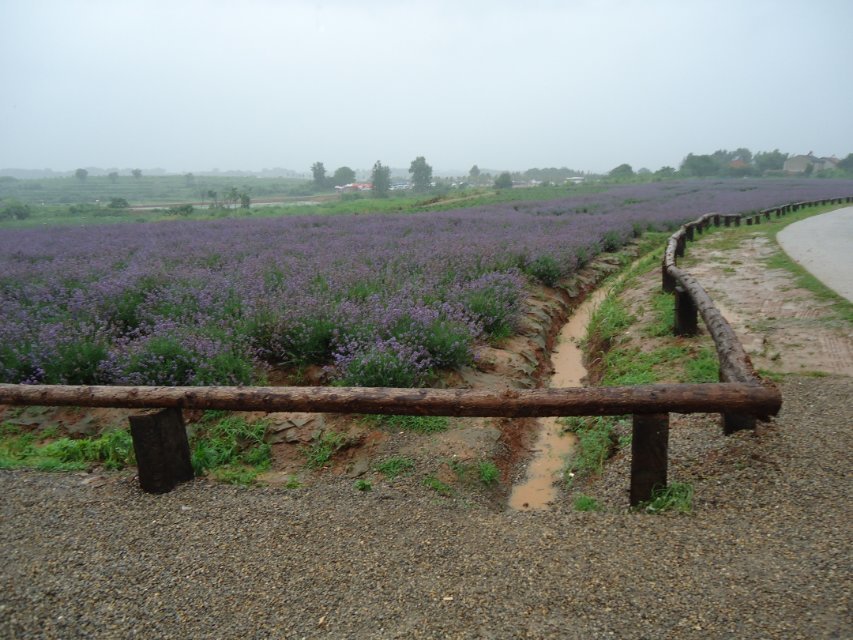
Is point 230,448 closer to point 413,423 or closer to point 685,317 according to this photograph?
point 413,423

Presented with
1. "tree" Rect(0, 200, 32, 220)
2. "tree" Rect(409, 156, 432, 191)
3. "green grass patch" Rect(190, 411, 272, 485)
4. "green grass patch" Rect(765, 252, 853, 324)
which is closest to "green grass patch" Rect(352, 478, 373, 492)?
"green grass patch" Rect(190, 411, 272, 485)

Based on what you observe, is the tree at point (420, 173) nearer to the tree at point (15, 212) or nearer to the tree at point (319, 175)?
the tree at point (319, 175)

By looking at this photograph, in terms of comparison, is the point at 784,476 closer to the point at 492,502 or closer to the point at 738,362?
the point at 738,362

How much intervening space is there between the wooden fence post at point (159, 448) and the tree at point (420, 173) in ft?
233

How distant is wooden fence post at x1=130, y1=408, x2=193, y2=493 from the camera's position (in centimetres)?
357

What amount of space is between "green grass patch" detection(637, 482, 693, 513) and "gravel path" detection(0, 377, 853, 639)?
8 cm

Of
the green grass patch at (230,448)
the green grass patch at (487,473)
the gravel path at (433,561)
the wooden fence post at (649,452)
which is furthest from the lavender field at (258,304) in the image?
the wooden fence post at (649,452)

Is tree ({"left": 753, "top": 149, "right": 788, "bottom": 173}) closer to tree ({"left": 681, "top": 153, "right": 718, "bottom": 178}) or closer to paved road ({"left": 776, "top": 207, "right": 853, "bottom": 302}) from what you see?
tree ({"left": 681, "top": 153, "right": 718, "bottom": 178})

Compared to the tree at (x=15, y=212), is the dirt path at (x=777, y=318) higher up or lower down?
lower down

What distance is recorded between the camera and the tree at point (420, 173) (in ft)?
241

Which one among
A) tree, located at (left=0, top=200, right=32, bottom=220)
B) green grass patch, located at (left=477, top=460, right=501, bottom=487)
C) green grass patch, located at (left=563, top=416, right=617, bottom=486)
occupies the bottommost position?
green grass patch, located at (left=563, top=416, right=617, bottom=486)

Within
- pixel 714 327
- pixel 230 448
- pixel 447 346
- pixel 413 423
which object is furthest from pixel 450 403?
pixel 714 327

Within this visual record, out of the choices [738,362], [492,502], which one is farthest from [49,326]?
[738,362]

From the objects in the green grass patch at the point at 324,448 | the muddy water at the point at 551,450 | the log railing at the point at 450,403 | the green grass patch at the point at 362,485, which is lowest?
the muddy water at the point at 551,450
